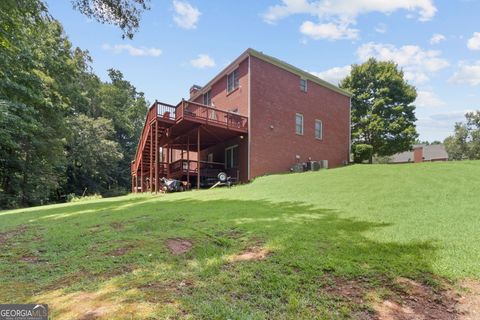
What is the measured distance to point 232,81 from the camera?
18031 mm

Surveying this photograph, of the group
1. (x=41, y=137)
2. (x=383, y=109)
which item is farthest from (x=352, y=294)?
(x=383, y=109)

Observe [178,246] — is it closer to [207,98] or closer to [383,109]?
[207,98]

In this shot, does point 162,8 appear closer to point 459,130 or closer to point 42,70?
point 42,70

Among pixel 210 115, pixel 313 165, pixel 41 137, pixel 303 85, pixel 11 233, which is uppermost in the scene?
pixel 303 85

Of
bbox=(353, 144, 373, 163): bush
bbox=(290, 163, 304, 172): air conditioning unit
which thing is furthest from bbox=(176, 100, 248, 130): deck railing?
bbox=(353, 144, 373, 163): bush

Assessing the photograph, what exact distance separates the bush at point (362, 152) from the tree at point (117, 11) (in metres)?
24.9

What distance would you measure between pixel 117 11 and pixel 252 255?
5.83m

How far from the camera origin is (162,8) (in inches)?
290

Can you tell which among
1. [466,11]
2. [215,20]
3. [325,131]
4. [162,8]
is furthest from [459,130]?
[162,8]

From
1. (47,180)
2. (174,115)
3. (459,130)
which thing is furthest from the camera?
(459,130)

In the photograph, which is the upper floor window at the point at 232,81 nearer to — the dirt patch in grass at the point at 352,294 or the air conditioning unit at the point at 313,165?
the air conditioning unit at the point at 313,165

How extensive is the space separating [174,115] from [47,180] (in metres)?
15.8

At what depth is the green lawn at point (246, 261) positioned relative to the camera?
2.86 metres

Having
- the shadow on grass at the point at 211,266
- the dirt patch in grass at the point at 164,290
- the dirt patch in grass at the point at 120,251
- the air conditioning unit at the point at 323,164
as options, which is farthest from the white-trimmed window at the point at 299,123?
the dirt patch in grass at the point at 164,290
